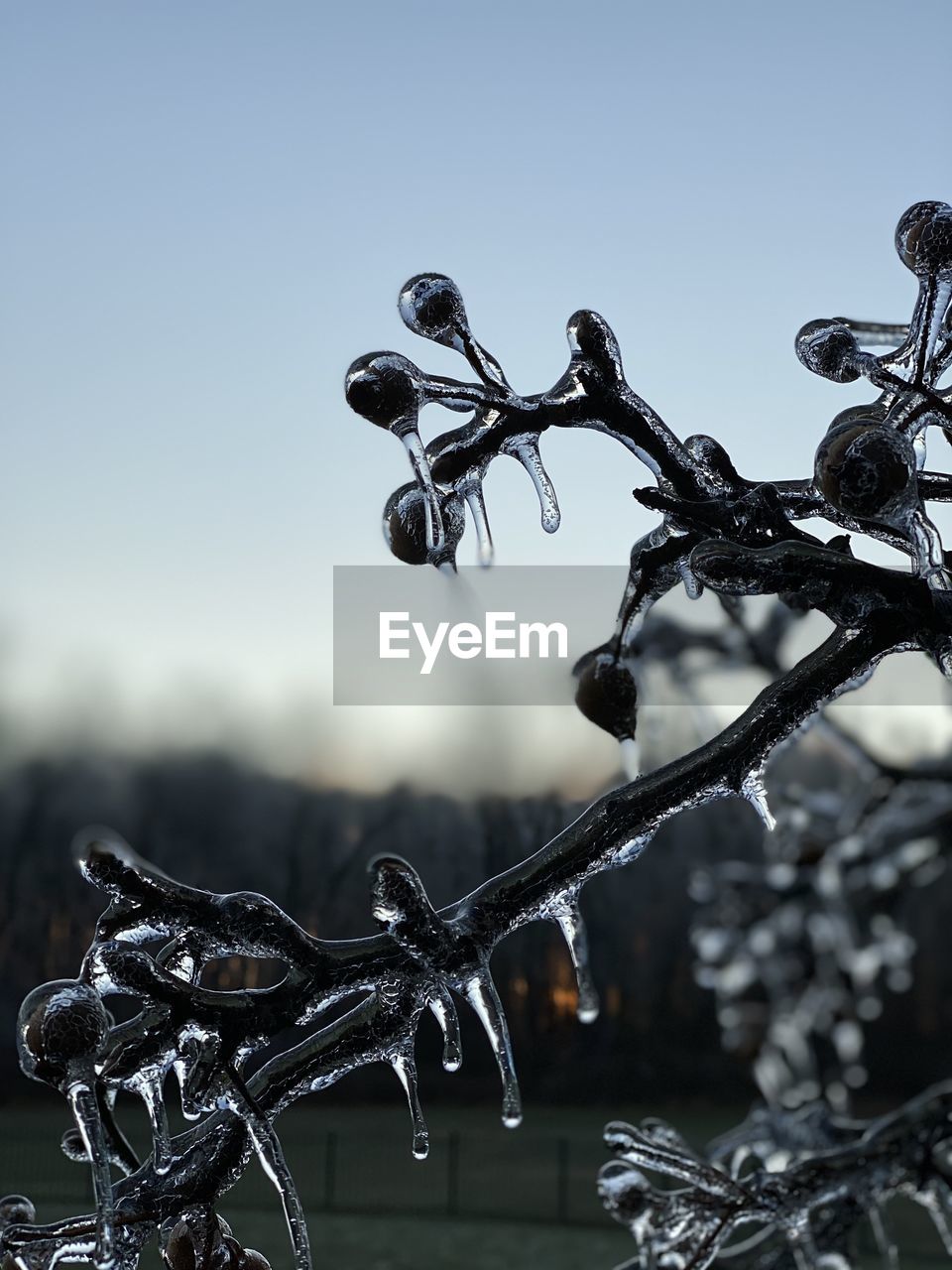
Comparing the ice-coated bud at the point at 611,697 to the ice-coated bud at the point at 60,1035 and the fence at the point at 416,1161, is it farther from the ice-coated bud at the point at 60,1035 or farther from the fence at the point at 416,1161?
the fence at the point at 416,1161

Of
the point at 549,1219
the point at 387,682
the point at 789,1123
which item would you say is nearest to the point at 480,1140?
the point at 549,1219

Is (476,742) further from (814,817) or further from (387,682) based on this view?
(814,817)

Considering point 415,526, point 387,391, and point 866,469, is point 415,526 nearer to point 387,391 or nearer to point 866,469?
point 387,391

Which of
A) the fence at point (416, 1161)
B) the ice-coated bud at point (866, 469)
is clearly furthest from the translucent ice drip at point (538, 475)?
the fence at point (416, 1161)

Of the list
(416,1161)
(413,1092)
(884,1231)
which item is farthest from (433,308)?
(416,1161)

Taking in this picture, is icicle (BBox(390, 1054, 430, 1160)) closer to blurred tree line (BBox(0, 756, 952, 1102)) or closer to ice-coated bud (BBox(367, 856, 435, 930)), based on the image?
ice-coated bud (BBox(367, 856, 435, 930))

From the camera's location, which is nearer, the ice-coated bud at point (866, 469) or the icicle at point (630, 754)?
the ice-coated bud at point (866, 469)

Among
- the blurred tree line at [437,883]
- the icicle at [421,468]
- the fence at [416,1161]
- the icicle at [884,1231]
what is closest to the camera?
the icicle at [421,468]
